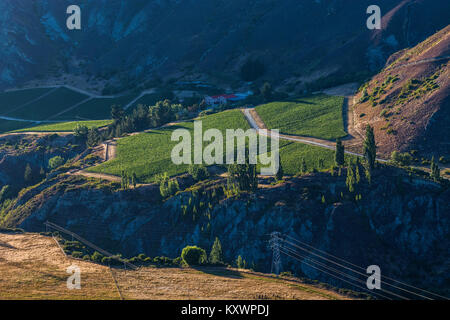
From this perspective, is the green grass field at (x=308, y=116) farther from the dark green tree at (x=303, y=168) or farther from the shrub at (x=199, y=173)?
the shrub at (x=199, y=173)

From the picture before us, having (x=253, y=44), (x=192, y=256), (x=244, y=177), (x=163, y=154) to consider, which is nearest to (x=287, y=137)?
(x=244, y=177)

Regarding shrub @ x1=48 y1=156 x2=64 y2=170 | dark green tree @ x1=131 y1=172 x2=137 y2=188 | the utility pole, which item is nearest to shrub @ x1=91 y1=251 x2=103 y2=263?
dark green tree @ x1=131 y1=172 x2=137 y2=188

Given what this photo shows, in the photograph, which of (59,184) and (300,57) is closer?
(59,184)

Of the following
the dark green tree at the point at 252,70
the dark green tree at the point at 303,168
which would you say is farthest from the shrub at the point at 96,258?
the dark green tree at the point at 252,70

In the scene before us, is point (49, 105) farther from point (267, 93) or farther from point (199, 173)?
point (199, 173)

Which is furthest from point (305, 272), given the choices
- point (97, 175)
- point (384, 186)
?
point (97, 175)

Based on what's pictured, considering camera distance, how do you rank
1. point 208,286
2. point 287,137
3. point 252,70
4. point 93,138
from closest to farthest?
point 208,286, point 287,137, point 93,138, point 252,70

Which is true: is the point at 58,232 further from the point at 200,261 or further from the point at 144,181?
the point at 200,261
